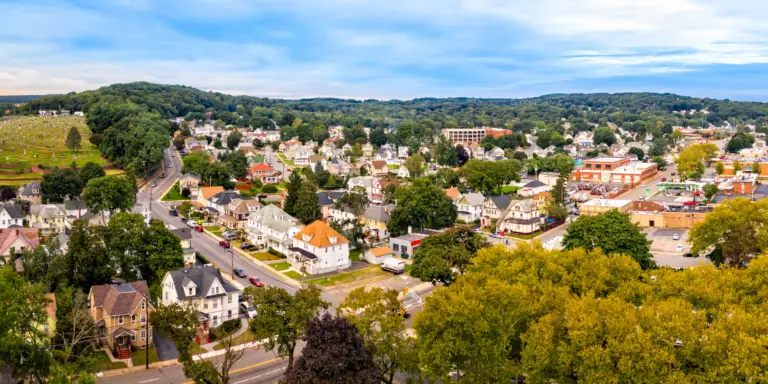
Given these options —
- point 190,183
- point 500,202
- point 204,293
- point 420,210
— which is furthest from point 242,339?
point 190,183

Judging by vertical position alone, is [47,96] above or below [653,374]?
above

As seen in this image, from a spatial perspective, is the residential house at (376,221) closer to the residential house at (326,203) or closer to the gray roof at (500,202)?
the residential house at (326,203)

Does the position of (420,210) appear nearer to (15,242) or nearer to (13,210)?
(15,242)

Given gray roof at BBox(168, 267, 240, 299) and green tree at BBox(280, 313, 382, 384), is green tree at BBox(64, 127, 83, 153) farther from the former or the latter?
green tree at BBox(280, 313, 382, 384)

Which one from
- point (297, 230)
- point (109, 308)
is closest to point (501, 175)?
point (297, 230)

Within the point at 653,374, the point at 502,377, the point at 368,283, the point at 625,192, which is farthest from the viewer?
the point at 625,192

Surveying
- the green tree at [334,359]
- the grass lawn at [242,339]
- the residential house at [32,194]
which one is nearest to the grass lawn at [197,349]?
the grass lawn at [242,339]

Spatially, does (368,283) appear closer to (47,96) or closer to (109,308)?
(109,308)

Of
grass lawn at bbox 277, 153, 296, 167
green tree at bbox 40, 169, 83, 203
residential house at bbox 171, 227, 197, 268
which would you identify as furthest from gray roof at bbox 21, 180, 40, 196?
grass lawn at bbox 277, 153, 296, 167
